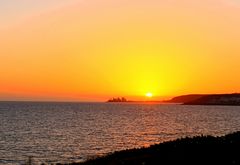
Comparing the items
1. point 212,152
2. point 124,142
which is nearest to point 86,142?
point 124,142

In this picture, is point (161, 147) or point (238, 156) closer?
point (238, 156)

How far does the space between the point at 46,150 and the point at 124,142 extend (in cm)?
1570

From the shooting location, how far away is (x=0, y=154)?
5553cm

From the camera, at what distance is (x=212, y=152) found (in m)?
22.7

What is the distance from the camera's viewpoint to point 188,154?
2272 centimetres

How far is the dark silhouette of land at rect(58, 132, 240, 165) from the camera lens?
21297 mm

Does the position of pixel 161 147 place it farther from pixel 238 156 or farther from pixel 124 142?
pixel 124 142

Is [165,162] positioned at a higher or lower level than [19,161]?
higher

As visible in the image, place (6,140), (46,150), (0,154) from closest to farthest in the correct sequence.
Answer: (0,154) < (46,150) < (6,140)

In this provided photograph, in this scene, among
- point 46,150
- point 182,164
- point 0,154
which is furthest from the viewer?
point 46,150

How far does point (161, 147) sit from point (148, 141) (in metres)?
47.4

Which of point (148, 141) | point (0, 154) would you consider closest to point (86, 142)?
point (148, 141)

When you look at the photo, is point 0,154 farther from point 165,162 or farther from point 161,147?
point 165,162

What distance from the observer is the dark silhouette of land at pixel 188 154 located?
21297mm
